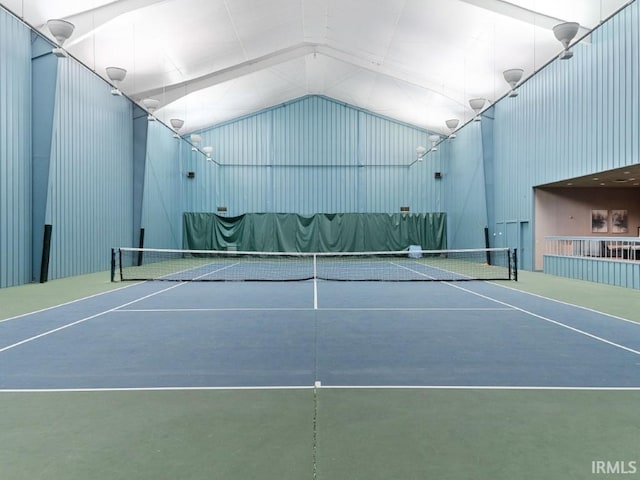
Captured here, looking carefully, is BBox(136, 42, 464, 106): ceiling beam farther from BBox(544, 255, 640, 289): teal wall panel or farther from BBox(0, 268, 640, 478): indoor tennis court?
BBox(0, 268, 640, 478): indoor tennis court

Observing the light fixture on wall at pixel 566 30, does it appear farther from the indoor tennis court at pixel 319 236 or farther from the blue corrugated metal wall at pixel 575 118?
the blue corrugated metal wall at pixel 575 118

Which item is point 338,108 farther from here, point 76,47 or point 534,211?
point 76,47

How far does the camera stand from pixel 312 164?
Result: 2984 centimetres

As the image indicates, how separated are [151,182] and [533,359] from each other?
21026 millimetres

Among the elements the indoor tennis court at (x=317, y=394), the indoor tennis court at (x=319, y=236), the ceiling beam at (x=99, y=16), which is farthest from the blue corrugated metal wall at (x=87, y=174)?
the indoor tennis court at (x=317, y=394)

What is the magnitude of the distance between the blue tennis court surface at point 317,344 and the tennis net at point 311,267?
19.2 ft

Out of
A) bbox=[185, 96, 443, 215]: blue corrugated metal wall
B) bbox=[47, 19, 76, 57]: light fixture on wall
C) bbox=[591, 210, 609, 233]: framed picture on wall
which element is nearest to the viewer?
bbox=[47, 19, 76, 57]: light fixture on wall

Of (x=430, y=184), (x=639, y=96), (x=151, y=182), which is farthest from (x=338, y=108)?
(x=639, y=96)

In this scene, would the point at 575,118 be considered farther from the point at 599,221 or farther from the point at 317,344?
the point at 317,344

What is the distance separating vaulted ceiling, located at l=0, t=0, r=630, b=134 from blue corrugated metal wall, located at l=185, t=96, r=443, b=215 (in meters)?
3.05

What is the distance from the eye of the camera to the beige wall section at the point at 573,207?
18109 mm

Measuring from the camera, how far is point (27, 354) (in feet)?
18.1

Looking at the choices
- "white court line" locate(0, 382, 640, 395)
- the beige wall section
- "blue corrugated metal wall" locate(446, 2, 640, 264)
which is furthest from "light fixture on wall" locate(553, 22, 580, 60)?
"white court line" locate(0, 382, 640, 395)

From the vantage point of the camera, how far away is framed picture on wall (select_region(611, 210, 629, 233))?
1908cm
